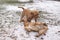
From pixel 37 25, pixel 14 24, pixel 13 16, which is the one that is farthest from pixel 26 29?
pixel 13 16

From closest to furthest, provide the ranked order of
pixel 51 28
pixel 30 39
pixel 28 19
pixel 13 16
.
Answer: pixel 30 39 < pixel 51 28 < pixel 28 19 < pixel 13 16

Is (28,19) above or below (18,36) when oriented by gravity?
above

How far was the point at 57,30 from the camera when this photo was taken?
3271 mm

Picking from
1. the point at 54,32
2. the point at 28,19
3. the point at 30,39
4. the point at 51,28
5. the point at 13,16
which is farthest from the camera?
the point at 13,16

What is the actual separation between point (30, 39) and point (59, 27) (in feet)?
3.14

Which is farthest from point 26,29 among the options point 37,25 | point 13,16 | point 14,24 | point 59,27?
point 13,16

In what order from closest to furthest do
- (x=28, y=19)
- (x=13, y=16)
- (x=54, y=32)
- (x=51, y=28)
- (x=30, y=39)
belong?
(x=30, y=39) < (x=54, y=32) < (x=51, y=28) < (x=28, y=19) < (x=13, y=16)

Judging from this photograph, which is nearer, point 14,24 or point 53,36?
point 53,36

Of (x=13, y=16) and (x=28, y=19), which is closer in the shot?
(x=28, y=19)

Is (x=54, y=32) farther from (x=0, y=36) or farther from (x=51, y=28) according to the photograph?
(x=0, y=36)

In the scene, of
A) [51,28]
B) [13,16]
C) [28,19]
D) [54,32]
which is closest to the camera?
[54,32]

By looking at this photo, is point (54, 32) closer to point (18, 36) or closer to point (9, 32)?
point (18, 36)

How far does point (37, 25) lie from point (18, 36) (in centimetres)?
52

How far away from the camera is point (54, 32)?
316 cm
